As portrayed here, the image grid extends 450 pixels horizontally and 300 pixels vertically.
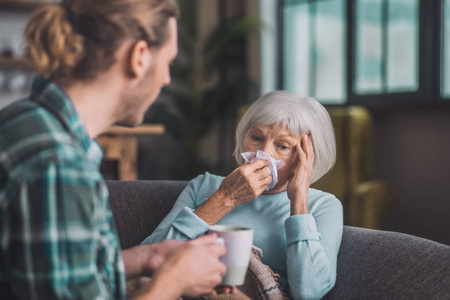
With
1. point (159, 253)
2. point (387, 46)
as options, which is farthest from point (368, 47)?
point (159, 253)

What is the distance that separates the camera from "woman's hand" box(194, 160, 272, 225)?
1.45 meters

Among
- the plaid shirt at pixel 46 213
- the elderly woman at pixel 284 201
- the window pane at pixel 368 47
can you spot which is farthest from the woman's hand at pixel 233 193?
the window pane at pixel 368 47

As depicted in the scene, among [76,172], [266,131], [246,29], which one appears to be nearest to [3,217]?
[76,172]

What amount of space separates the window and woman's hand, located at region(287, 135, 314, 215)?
227 centimetres

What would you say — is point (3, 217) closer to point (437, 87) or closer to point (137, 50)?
point (137, 50)

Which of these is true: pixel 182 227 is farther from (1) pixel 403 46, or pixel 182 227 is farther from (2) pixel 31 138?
(1) pixel 403 46

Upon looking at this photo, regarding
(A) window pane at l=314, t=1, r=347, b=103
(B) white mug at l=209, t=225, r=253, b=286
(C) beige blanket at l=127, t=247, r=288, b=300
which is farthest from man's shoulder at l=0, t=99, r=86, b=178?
(A) window pane at l=314, t=1, r=347, b=103

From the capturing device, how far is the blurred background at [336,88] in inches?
136

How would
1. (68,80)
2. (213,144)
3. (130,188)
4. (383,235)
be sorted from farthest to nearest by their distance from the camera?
(213,144) → (130,188) → (383,235) → (68,80)

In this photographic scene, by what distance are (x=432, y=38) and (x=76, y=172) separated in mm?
3308

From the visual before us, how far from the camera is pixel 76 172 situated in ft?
2.44

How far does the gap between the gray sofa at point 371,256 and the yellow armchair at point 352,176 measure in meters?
1.80

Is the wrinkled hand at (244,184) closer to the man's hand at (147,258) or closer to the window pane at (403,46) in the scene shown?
the man's hand at (147,258)

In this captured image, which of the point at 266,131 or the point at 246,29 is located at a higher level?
the point at 246,29
